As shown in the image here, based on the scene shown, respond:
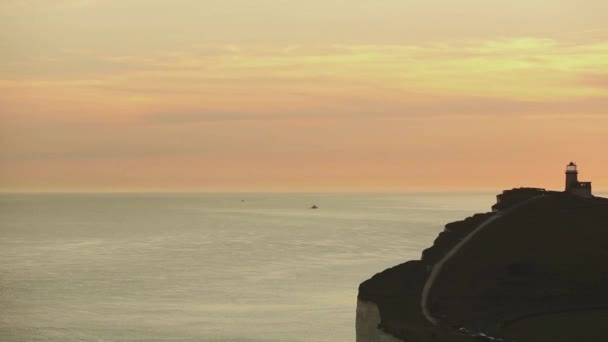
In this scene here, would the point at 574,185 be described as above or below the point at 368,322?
above

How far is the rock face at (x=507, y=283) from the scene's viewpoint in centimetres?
6194

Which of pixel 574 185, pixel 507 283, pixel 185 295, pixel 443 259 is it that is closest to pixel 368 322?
pixel 507 283

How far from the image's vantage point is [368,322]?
70.9 m

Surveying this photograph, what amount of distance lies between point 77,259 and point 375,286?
119193 mm

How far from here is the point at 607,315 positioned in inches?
2525

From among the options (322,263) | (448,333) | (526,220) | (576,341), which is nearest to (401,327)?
(448,333)

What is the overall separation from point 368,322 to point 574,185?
35654 mm

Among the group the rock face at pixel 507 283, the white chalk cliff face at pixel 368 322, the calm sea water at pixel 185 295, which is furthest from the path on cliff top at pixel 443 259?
the calm sea water at pixel 185 295

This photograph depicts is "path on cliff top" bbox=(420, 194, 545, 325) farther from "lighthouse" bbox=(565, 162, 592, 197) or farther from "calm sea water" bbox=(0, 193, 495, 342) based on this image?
"calm sea water" bbox=(0, 193, 495, 342)

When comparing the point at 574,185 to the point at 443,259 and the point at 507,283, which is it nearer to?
the point at 443,259

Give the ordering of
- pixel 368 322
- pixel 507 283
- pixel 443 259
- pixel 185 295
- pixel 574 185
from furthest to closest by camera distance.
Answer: pixel 185 295, pixel 574 185, pixel 443 259, pixel 507 283, pixel 368 322

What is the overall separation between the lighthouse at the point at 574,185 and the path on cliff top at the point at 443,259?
479 centimetres

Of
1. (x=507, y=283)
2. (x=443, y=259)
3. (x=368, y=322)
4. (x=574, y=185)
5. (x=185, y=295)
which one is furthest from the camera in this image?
(x=185, y=295)

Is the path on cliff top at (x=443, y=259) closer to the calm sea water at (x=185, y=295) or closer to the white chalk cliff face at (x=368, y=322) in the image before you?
the white chalk cliff face at (x=368, y=322)
